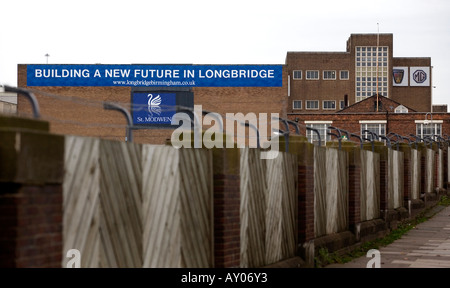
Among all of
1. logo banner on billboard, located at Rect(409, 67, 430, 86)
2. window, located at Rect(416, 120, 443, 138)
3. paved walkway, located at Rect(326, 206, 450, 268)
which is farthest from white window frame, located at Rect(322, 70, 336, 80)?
paved walkway, located at Rect(326, 206, 450, 268)

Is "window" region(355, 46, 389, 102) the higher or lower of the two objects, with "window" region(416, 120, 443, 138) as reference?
higher

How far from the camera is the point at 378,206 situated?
1994cm

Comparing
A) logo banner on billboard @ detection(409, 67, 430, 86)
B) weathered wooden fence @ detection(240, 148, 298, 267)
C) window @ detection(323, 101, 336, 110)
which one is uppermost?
logo banner on billboard @ detection(409, 67, 430, 86)

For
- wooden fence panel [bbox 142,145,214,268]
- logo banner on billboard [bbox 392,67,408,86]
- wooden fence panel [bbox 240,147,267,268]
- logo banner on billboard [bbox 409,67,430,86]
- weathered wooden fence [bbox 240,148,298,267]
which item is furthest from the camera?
logo banner on billboard [bbox 392,67,408,86]

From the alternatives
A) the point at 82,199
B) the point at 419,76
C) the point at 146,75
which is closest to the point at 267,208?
the point at 82,199

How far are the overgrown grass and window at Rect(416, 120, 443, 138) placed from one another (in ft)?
141

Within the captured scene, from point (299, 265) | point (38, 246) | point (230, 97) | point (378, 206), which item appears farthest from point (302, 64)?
point (38, 246)

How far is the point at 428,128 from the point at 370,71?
35.9 m

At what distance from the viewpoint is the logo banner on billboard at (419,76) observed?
104688 mm

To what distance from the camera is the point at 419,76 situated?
343ft

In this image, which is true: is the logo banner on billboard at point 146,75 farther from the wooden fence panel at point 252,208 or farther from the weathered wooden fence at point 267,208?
the wooden fence panel at point 252,208

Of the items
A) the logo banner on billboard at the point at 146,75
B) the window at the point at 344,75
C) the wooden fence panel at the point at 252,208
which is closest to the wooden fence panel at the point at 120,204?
the wooden fence panel at the point at 252,208

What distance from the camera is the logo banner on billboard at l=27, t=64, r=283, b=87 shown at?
2584 inches

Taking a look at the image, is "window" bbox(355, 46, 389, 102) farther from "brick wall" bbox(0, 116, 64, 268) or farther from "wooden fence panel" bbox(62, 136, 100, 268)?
"brick wall" bbox(0, 116, 64, 268)
